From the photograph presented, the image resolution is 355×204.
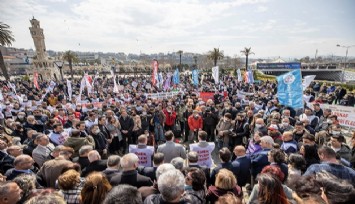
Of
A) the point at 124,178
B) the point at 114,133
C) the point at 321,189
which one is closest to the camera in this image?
the point at 321,189

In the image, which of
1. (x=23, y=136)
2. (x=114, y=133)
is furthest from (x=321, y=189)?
(x=23, y=136)

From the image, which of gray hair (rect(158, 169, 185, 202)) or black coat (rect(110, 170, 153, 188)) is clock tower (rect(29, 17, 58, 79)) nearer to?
black coat (rect(110, 170, 153, 188))

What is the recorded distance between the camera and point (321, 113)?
8.26 metres

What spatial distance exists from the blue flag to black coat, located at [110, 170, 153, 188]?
230 inches

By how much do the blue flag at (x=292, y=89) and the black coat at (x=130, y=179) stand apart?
19.1 ft

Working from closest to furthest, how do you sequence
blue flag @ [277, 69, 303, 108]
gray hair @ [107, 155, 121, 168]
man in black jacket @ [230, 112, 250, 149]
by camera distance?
gray hair @ [107, 155, 121, 168], blue flag @ [277, 69, 303, 108], man in black jacket @ [230, 112, 250, 149]

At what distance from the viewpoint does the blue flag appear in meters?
6.89

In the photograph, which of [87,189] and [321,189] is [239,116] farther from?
[87,189]

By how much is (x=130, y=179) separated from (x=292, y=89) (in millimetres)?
6162

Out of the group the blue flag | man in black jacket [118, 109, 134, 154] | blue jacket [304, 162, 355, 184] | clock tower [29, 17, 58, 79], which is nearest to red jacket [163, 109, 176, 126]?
man in black jacket [118, 109, 134, 154]

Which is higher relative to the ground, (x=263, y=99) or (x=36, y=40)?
(x=36, y=40)

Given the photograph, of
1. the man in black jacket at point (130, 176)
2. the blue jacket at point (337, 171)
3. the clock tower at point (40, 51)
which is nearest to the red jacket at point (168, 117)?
the man in black jacket at point (130, 176)

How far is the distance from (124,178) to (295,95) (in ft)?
20.4

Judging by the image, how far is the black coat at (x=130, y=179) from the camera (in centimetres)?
338
